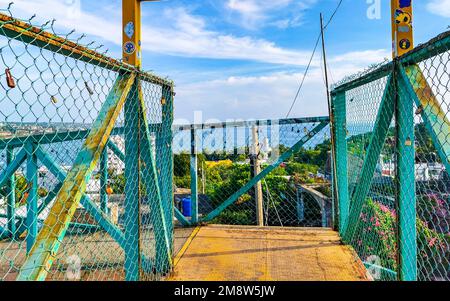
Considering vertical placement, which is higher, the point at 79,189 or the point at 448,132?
the point at 448,132

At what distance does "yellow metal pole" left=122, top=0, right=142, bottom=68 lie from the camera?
220 cm

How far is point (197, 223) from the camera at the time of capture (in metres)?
3.98

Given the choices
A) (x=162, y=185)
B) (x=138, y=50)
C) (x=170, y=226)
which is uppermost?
(x=138, y=50)

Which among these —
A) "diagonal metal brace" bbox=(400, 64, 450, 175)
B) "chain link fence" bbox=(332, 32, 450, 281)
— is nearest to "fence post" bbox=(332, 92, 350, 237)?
"chain link fence" bbox=(332, 32, 450, 281)

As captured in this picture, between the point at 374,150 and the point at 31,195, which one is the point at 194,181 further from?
the point at 374,150

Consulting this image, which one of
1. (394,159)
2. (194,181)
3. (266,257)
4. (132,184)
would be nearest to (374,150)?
(394,159)

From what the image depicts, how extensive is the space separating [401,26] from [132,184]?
86.9 inches

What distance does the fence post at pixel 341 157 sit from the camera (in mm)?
3369

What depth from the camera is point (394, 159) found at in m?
1.98

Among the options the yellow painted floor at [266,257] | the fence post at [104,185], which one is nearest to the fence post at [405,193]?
the yellow painted floor at [266,257]

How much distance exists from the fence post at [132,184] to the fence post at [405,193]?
1746mm
